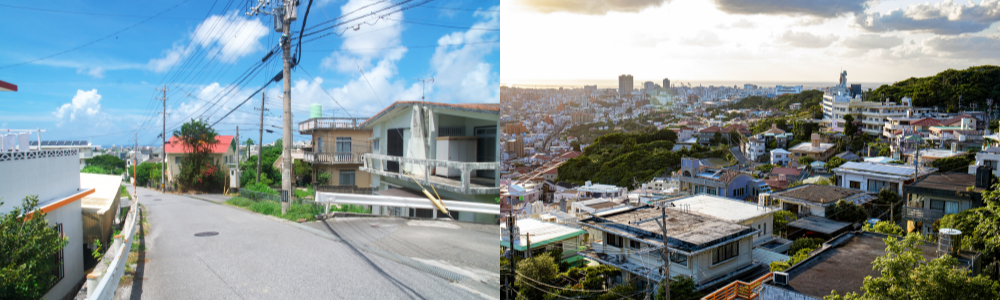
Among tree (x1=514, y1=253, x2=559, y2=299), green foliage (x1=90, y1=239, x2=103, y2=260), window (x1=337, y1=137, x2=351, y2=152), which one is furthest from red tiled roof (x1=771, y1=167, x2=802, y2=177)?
green foliage (x1=90, y1=239, x2=103, y2=260)

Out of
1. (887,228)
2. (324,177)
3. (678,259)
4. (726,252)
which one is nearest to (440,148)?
(324,177)

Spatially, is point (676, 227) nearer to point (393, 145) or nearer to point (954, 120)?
point (393, 145)

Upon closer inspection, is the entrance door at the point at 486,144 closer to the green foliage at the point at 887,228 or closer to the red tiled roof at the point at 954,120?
the green foliage at the point at 887,228

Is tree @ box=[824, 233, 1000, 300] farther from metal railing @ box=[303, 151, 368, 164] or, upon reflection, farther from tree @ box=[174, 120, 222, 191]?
tree @ box=[174, 120, 222, 191]

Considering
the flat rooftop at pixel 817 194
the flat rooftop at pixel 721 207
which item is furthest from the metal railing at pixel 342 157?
the flat rooftop at pixel 817 194

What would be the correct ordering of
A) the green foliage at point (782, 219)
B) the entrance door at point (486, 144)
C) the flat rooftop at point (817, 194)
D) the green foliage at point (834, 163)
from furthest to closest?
the green foliage at point (834, 163)
the flat rooftop at point (817, 194)
the green foliage at point (782, 219)
the entrance door at point (486, 144)

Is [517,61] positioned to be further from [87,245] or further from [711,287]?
[87,245]
